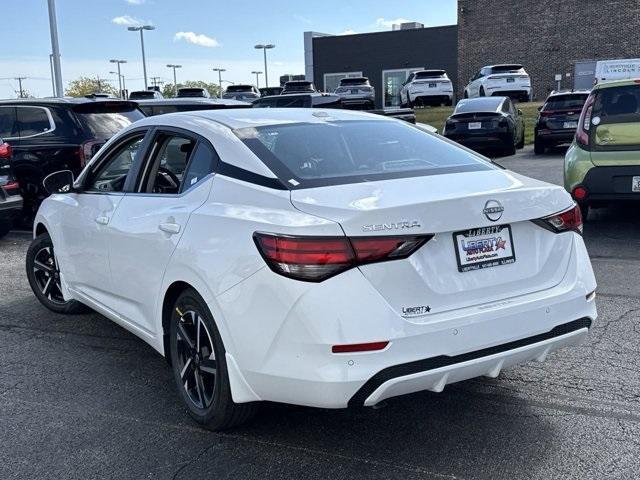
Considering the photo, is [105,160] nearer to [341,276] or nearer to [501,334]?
[341,276]

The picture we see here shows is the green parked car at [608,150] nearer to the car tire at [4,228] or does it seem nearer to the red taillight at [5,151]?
the red taillight at [5,151]

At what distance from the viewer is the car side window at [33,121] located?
9.62 meters

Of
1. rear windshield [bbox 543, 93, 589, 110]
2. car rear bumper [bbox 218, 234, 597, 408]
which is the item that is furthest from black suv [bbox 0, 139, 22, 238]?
rear windshield [bbox 543, 93, 589, 110]

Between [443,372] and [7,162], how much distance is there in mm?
7716

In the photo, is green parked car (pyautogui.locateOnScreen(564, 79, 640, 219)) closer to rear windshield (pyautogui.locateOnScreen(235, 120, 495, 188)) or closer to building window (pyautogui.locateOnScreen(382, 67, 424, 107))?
rear windshield (pyautogui.locateOnScreen(235, 120, 495, 188))

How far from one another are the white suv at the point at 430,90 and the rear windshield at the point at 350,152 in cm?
2826

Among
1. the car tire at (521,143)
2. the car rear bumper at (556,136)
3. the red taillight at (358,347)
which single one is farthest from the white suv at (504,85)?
the red taillight at (358,347)

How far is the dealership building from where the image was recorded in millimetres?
39969

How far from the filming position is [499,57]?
42844 mm

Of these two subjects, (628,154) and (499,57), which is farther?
(499,57)

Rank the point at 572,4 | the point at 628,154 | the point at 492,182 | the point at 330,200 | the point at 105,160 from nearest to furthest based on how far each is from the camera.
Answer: the point at 330,200, the point at 492,182, the point at 105,160, the point at 628,154, the point at 572,4

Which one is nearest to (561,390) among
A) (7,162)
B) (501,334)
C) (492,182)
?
(501,334)

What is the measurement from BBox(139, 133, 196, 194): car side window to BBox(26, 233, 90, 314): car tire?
1764mm

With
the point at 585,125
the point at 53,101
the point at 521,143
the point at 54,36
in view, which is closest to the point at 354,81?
the point at 521,143
